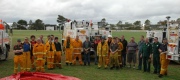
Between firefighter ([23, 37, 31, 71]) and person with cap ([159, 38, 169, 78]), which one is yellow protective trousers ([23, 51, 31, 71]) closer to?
firefighter ([23, 37, 31, 71])

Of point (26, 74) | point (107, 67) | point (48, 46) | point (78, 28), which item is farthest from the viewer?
point (78, 28)

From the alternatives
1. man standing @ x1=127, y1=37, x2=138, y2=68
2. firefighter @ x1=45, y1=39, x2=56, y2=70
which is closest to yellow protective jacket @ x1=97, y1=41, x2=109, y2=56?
man standing @ x1=127, y1=37, x2=138, y2=68

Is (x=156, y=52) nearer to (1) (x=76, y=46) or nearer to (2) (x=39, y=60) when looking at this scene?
(1) (x=76, y=46)

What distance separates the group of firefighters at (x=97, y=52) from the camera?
11.2 meters

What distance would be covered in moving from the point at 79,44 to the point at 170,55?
5.64 meters

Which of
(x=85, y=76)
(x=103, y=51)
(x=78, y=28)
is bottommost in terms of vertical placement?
(x=85, y=76)

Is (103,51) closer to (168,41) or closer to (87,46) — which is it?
(87,46)

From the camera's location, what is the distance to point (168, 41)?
36.0ft

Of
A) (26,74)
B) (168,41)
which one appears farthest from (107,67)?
(26,74)

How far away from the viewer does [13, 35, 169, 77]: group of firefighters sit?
1121 cm

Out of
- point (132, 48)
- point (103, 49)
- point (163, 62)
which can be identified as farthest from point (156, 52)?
point (103, 49)

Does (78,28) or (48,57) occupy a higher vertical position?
(78,28)

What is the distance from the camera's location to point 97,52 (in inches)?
548

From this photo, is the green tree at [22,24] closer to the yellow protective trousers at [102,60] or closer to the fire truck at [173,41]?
the yellow protective trousers at [102,60]
